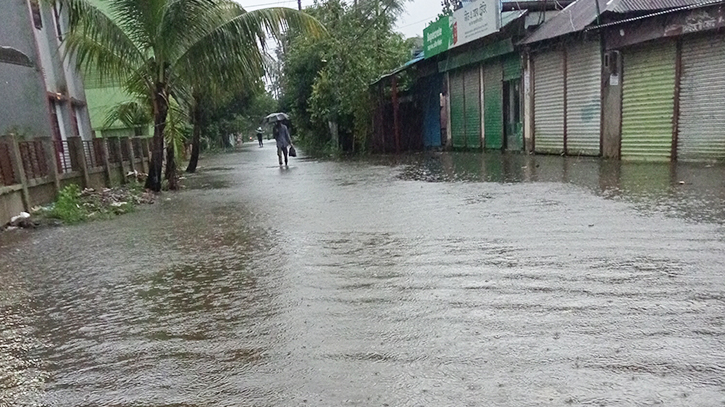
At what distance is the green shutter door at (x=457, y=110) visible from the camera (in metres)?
19.4

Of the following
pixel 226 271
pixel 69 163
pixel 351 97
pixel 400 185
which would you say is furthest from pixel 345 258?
pixel 351 97

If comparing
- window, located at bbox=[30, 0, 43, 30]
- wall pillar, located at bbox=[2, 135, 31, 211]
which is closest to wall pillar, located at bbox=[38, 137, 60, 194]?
wall pillar, located at bbox=[2, 135, 31, 211]

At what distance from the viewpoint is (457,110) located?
19.8m

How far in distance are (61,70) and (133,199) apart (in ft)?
23.3

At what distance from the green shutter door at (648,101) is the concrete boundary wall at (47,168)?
11684 millimetres

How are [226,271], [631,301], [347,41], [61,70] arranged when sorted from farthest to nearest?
[347,41], [61,70], [226,271], [631,301]

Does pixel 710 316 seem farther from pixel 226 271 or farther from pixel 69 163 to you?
pixel 69 163

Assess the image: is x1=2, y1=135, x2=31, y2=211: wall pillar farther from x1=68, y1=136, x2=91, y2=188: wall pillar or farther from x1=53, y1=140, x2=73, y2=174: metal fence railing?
x1=68, y1=136, x2=91, y2=188: wall pillar

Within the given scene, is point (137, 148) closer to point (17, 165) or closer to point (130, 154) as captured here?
point (130, 154)

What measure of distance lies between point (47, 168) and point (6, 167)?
1307mm

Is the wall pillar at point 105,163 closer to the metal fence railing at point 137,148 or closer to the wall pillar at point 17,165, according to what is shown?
the metal fence railing at point 137,148

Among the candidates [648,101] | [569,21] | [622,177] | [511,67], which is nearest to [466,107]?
[511,67]

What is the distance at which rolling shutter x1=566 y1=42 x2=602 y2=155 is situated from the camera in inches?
506

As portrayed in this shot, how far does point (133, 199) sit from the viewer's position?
10.3 metres
